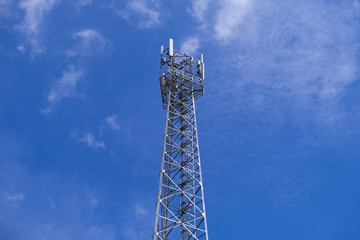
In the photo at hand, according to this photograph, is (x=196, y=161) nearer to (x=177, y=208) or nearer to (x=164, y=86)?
(x=177, y=208)

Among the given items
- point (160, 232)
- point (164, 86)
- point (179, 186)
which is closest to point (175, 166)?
point (179, 186)

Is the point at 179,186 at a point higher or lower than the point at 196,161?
lower

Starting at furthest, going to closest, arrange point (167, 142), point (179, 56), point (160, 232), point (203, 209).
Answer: point (179, 56) → point (167, 142) → point (203, 209) → point (160, 232)

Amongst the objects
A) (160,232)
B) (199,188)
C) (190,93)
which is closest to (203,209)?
(199,188)

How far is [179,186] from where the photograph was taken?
37625 mm

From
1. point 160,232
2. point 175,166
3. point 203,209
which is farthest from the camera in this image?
point 175,166

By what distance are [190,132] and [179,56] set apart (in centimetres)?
1035

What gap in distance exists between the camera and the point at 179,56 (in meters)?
47.0

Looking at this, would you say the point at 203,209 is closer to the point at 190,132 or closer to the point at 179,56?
the point at 190,132

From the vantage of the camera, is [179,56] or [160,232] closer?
[160,232]

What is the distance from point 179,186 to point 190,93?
11662 mm

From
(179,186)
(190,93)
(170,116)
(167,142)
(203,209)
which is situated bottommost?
(203,209)

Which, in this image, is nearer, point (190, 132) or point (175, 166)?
point (175, 166)

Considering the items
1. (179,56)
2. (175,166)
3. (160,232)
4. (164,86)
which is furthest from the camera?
(179,56)
